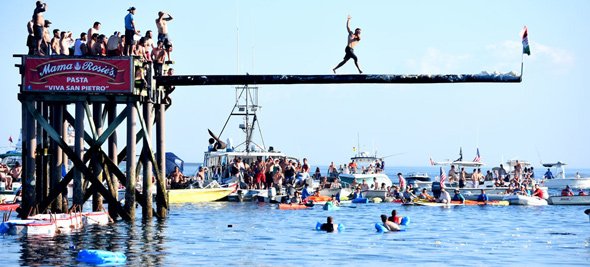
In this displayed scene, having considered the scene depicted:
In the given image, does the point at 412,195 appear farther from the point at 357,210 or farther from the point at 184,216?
the point at 184,216

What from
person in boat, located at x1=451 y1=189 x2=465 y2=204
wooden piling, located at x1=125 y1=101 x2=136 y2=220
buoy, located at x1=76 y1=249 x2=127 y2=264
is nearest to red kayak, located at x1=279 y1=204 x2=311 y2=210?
person in boat, located at x1=451 y1=189 x2=465 y2=204

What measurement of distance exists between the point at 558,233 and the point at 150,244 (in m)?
14.9

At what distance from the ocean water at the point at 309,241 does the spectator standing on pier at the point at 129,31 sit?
512 cm

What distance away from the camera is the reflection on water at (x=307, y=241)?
2767 cm

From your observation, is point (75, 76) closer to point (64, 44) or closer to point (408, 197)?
point (64, 44)

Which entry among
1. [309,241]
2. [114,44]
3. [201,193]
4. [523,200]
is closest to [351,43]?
[309,241]

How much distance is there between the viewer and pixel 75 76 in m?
31.7

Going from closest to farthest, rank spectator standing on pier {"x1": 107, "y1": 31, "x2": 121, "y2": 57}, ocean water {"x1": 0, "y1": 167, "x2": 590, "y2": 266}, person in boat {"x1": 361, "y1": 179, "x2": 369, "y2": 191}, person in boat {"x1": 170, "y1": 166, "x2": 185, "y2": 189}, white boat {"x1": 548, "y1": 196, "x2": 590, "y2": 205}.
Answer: ocean water {"x1": 0, "y1": 167, "x2": 590, "y2": 266} → spectator standing on pier {"x1": 107, "y1": 31, "x2": 121, "y2": 57} → person in boat {"x1": 170, "y1": 166, "x2": 185, "y2": 189} → white boat {"x1": 548, "y1": 196, "x2": 590, "y2": 205} → person in boat {"x1": 361, "y1": 179, "x2": 369, "y2": 191}

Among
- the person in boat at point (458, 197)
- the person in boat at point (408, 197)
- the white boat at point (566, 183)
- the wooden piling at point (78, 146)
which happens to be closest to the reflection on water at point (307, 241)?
the wooden piling at point (78, 146)

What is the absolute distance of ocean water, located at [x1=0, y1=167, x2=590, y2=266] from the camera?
27.6m

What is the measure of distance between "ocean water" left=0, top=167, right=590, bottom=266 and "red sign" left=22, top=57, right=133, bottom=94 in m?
4.17

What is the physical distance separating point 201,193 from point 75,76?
18.8 metres

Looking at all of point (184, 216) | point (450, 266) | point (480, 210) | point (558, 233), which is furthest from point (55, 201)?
point (480, 210)

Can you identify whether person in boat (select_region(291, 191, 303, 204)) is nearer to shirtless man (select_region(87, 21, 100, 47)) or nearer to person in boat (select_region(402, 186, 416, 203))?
person in boat (select_region(402, 186, 416, 203))
